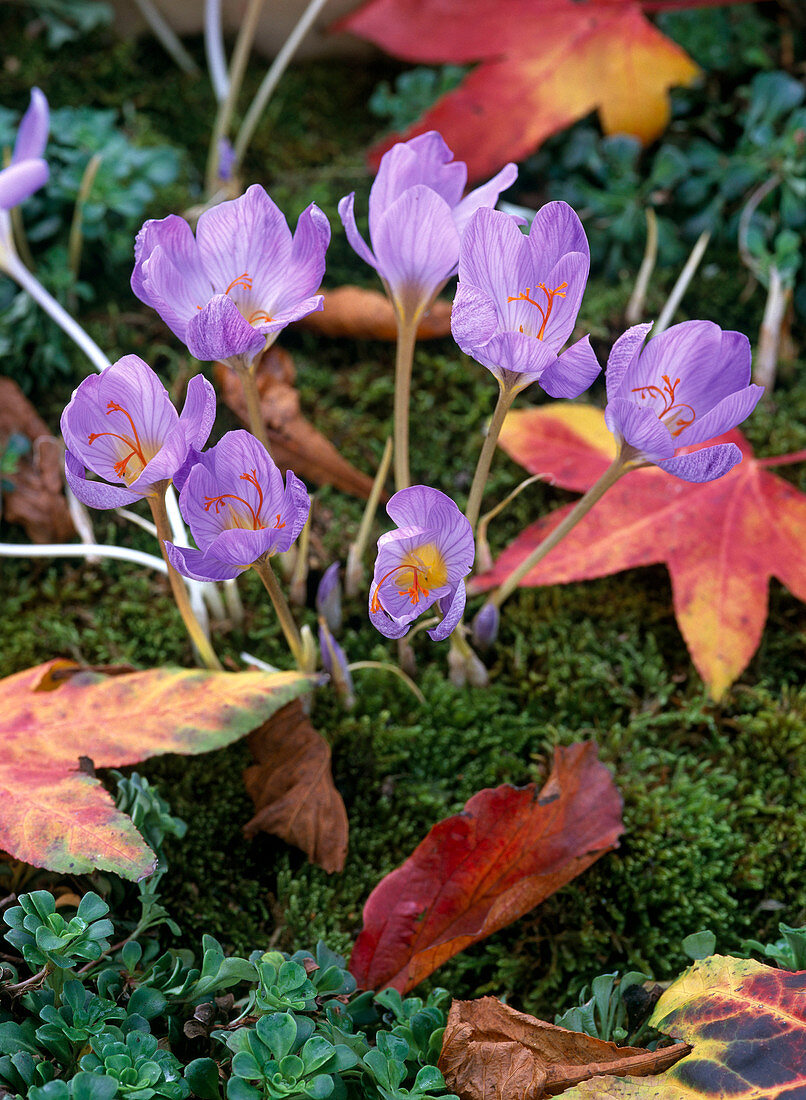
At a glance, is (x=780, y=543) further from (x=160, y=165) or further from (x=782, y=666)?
(x=160, y=165)

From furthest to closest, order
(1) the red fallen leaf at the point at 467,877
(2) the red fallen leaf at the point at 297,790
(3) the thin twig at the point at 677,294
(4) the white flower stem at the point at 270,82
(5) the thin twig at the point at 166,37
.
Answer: (5) the thin twig at the point at 166,37
(4) the white flower stem at the point at 270,82
(3) the thin twig at the point at 677,294
(2) the red fallen leaf at the point at 297,790
(1) the red fallen leaf at the point at 467,877

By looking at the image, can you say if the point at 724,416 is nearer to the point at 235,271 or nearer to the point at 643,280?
the point at 235,271

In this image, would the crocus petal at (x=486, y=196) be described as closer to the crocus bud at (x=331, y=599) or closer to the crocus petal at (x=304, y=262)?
→ the crocus petal at (x=304, y=262)

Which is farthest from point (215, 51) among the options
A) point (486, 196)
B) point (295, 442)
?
point (486, 196)

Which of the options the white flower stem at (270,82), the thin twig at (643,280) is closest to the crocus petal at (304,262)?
the thin twig at (643,280)

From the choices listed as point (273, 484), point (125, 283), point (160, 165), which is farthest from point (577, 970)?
point (160, 165)

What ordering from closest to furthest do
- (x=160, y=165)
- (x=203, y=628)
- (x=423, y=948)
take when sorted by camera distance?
(x=423, y=948) < (x=203, y=628) < (x=160, y=165)
